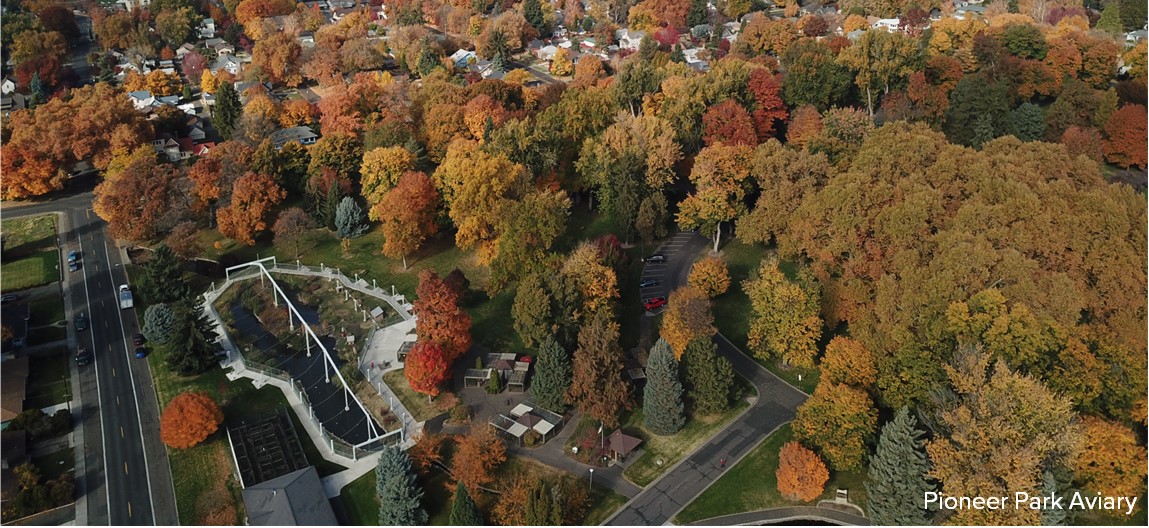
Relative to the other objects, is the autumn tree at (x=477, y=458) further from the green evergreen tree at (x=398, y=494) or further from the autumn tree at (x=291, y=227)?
the autumn tree at (x=291, y=227)

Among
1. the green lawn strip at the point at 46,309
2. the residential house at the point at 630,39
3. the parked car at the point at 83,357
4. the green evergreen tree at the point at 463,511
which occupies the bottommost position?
the residential house at the point at 630,39

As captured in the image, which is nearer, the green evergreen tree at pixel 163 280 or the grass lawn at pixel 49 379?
the grass lawn at pixel 49 379

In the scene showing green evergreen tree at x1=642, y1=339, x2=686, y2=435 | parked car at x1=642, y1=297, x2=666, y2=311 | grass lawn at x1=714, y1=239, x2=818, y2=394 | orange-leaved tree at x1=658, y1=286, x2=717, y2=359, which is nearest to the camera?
green evergreen tree at x1=642, y1=339, x2=686, y2=435

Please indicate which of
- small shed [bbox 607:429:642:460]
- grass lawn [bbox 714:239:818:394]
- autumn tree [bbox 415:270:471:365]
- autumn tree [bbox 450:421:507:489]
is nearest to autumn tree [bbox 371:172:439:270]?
autumn tree [bbox 415:270:471:365]

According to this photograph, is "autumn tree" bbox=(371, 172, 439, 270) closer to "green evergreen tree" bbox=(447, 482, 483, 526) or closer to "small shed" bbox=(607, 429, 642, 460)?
"small shed" bbox=(607, 429, 642, 460)

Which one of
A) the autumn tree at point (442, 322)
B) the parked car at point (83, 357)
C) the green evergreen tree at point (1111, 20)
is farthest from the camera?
the green evergreen tree at point (1111, 20)

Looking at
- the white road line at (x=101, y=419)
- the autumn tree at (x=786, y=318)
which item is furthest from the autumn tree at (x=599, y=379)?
the white road line at (x=101, y=419)

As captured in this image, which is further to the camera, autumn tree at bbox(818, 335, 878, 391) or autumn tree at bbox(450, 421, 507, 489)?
autumn tree at bbox(818, 335, 878, 391)
